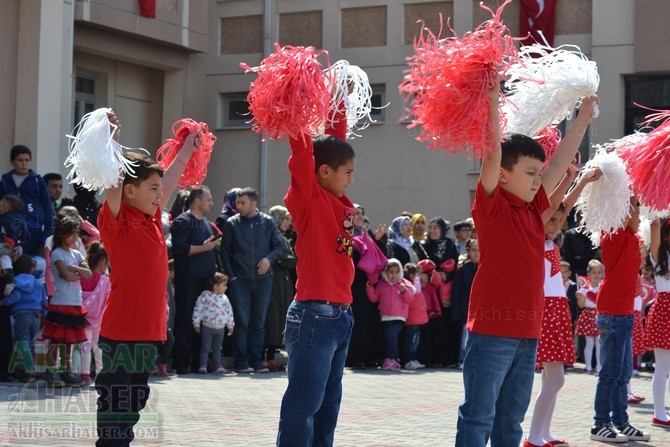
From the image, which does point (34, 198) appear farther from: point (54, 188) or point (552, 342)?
point (552, 342)

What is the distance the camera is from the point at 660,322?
905 cm

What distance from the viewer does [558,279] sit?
7.60m

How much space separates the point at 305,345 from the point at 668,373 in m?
4.92

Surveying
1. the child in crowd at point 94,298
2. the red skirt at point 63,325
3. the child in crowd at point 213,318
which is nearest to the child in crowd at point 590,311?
the child in crowd at point 213,318

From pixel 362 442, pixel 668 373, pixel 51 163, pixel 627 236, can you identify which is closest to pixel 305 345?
pixel 362 442

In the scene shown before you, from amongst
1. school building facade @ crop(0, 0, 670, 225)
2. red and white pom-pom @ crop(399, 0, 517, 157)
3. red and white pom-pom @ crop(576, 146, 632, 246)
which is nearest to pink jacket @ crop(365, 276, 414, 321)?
red and white pom-pom @ crop(576, 146, 632, 246)

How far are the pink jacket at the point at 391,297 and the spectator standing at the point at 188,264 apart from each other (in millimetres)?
2499

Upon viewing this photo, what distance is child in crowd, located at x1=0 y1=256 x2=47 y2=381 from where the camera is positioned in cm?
1054

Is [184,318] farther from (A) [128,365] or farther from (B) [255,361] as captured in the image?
(A) [128,365]

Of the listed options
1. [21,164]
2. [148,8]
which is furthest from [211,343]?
[148,8]

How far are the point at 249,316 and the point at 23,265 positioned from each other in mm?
2925

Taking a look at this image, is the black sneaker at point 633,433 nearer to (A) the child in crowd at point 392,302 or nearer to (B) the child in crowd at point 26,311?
(B) the child in crowd at point 26,311

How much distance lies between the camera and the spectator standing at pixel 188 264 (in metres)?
12.2

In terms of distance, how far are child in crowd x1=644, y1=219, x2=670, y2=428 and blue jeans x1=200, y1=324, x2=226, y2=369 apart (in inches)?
201
